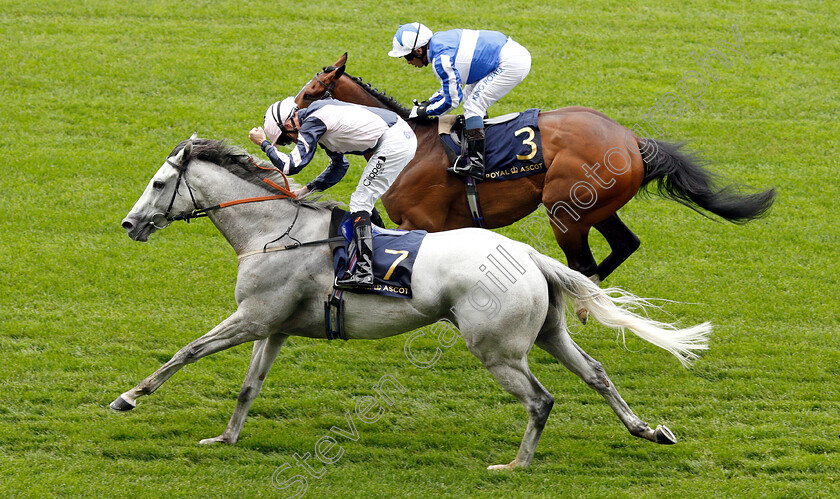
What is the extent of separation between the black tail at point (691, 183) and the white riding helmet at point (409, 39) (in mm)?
1939

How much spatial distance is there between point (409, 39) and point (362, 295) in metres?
2.38

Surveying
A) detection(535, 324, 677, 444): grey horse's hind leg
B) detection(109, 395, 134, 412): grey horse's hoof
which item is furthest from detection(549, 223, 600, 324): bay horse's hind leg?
detection(109, 395, 134, 412): grey horse's hoof

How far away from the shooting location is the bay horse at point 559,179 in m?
7.25

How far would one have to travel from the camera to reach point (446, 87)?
23.8 ft

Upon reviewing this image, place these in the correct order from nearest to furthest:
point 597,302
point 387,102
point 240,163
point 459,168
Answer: point 597,302
point 240,163
point 459,168
point 387,102

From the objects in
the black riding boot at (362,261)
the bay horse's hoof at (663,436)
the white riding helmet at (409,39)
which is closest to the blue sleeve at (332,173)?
the black riding boot at (362,261)

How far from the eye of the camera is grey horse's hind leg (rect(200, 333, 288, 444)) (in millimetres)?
6324

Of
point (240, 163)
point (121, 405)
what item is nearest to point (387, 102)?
point (240, 163)

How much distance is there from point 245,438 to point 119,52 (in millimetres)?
7754

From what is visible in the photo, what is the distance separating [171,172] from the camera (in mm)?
6023

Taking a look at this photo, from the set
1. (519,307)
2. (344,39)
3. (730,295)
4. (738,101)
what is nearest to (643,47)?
(738,101)

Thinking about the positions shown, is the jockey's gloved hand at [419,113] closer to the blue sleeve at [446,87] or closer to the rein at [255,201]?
the blue sleeve at [446,87]

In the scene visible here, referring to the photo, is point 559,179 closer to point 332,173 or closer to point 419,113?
point 419,113

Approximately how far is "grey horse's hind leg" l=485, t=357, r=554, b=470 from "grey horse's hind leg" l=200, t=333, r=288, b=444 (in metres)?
1.51
